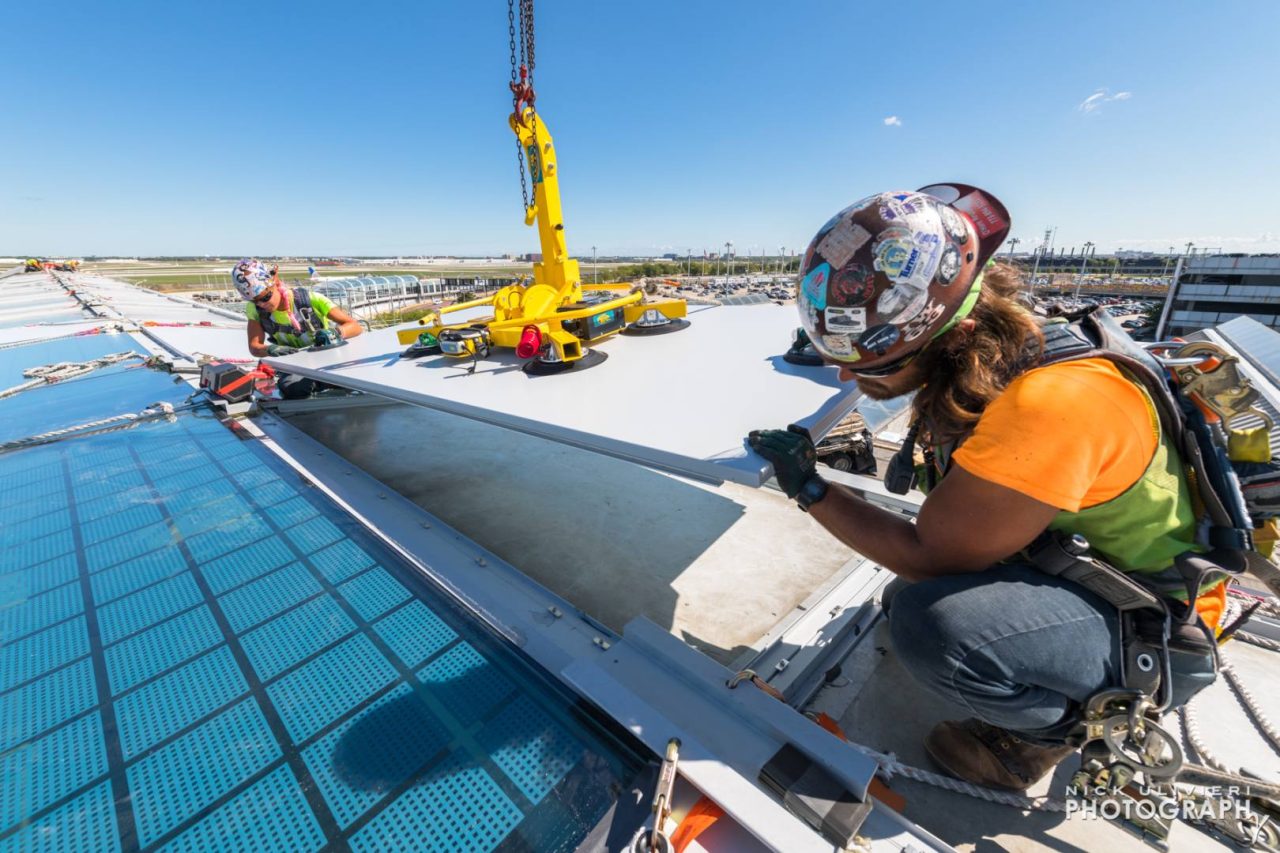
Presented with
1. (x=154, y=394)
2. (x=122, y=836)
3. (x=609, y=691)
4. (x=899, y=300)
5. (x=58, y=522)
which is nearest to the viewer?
(x=122, y=836)

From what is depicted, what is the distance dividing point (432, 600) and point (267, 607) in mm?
628

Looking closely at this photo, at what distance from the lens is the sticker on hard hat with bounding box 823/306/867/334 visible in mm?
1294

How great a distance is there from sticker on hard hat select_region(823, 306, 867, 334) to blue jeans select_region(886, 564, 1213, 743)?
760 mm

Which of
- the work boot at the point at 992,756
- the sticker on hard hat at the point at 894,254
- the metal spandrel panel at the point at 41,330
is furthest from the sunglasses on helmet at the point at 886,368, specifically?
the metal spandrel panel at the point at 41,330

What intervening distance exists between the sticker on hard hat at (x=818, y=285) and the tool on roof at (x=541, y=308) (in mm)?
2176

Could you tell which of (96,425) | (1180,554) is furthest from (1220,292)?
(96,425)

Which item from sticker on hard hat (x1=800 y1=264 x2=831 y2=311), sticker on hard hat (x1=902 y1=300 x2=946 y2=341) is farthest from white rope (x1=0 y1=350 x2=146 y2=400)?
sticker on hard hat (x1=902 y1=300 x2=946 y2=341)

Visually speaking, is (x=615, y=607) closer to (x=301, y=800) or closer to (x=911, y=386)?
(x=301, y=800)

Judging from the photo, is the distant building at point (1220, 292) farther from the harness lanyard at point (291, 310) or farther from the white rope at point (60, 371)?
the white rope at point (60, 371)

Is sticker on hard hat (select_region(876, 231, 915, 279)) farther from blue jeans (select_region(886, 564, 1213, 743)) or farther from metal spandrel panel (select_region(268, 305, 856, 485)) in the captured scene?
blue jeans (select_region(886, 564, 1213, 743))

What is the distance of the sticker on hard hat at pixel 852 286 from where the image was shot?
4.15ft

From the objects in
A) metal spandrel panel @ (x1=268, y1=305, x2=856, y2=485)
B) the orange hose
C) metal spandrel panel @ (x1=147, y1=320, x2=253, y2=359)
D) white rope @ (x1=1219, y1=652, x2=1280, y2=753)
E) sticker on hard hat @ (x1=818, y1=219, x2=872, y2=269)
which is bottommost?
white rope @ (x1=1219, y1=652, x2=1280, y2=753)

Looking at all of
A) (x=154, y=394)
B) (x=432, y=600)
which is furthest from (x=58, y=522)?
(x=154, y=394)

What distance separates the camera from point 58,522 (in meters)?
2.49
